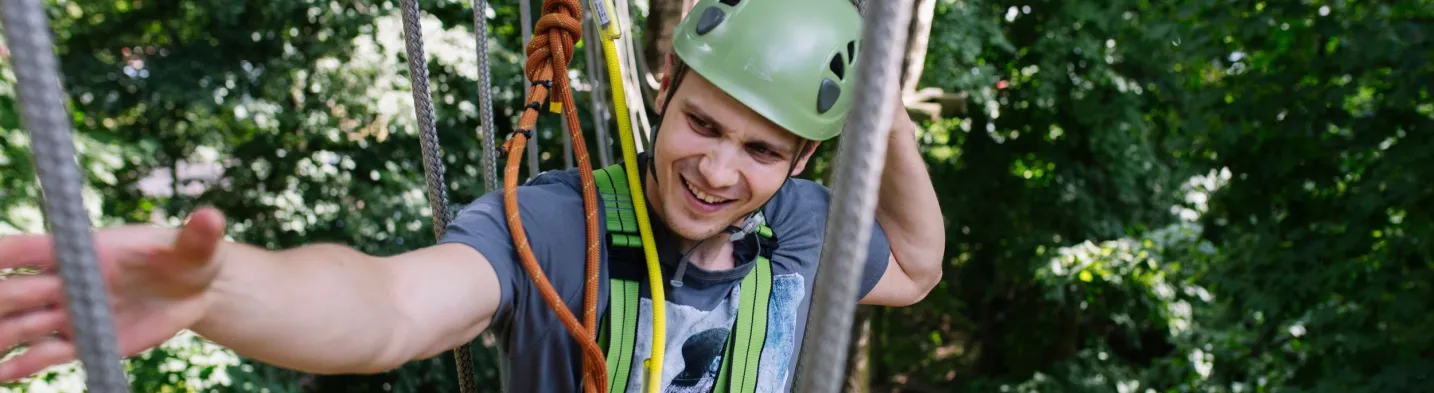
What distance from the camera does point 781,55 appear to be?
4.12ft

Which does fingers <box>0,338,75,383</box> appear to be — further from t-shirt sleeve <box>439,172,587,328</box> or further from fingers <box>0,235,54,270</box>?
t-shirt sleeve <box>439,172,587,328</box>

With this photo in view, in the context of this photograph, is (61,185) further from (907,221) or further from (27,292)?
(907,221)

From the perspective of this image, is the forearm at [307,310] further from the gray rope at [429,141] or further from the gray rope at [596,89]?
the gray rope at [596,89]

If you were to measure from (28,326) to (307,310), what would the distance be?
200 millimetres

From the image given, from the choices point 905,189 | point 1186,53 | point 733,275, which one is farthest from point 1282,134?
point 733,275

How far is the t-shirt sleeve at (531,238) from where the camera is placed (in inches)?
42.4

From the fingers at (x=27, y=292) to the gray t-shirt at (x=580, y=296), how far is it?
1.49 ft

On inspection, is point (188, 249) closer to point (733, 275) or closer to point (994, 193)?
point (733, 275)

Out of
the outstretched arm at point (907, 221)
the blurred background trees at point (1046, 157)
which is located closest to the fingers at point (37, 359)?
the outstretched arm at point (907, 221)

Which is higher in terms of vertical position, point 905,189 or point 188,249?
point 188,249

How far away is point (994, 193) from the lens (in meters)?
6.49

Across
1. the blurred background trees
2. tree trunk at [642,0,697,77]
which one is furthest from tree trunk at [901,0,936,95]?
tree trunk at [642,0,697,77]

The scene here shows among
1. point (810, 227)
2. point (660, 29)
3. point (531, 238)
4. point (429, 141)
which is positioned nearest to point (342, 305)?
point (531, 238)

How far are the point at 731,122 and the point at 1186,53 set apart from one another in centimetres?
318
